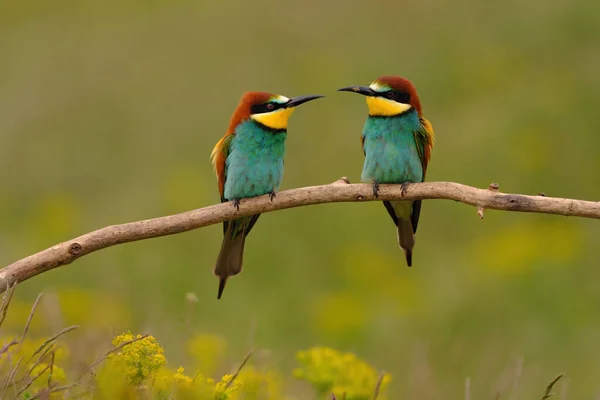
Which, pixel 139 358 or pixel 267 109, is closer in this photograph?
pixel 139 358

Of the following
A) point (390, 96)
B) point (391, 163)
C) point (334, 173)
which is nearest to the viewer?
point (391, 163)

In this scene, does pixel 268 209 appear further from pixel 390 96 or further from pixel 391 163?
pixel 390 96

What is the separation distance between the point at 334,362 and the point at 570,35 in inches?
257

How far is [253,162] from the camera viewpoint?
3.59 metres

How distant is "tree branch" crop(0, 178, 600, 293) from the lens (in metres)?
2.55

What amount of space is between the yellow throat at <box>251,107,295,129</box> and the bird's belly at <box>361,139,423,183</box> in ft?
1.10

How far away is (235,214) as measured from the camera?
2.82 metres

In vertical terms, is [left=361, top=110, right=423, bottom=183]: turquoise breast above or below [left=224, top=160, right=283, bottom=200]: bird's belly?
above

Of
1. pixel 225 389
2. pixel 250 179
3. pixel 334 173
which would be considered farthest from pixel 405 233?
pixel 334 173

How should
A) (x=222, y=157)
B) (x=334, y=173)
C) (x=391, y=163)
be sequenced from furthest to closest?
(x=334, y=173) → (x=222, y=157) → (x=391, y=163)

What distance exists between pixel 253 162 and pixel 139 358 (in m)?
1.43

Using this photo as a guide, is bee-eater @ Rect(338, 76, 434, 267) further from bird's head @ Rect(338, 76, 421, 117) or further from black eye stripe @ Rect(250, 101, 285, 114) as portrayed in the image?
black eye stripe @ Rect(250, 101, 285, 114)

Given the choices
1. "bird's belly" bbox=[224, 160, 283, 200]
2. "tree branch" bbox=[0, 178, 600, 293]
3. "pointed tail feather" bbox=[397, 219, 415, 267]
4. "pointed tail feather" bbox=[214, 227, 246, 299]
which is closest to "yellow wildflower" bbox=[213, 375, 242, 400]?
"tree branch" bbox=[0, 178, 600, 293]

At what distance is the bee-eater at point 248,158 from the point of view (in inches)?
139
